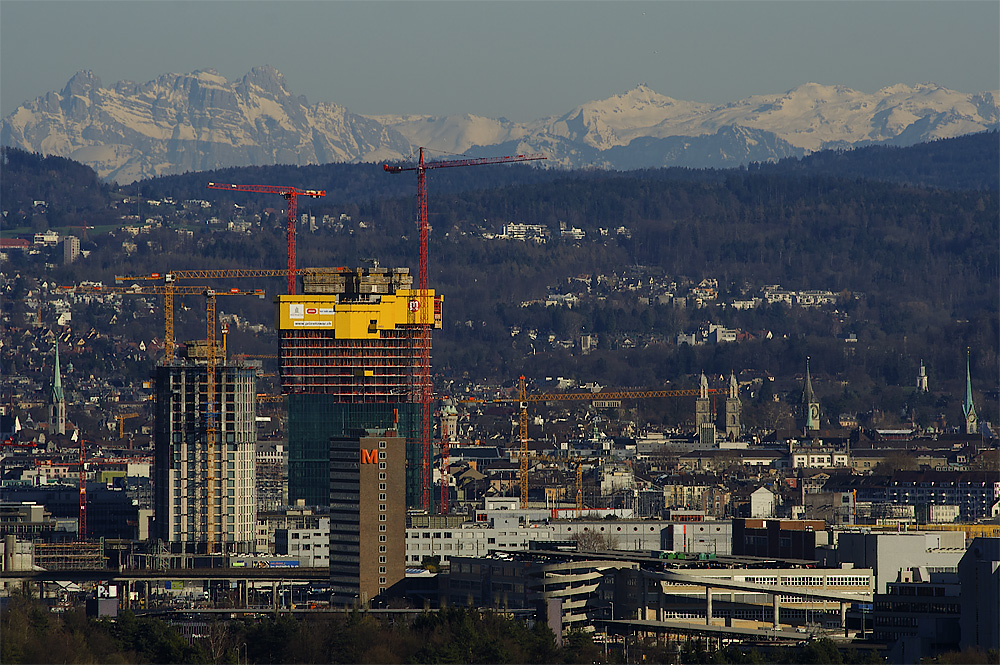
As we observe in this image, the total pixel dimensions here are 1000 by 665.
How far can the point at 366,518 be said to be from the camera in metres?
103

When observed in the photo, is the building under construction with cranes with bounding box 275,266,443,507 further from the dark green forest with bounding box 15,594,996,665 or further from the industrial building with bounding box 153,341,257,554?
the dark green forest with bounding box 15,594,996,665

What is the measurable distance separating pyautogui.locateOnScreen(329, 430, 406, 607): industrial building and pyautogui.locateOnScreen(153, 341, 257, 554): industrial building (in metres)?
22.6

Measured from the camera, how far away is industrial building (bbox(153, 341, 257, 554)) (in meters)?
130

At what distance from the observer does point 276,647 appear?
78000 mm

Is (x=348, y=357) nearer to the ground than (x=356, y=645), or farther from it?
farther from it

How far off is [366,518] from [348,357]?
49788 millimetres

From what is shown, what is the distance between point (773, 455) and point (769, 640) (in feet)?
373

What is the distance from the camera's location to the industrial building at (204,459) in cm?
12962

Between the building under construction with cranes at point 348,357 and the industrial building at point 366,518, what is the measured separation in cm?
3922

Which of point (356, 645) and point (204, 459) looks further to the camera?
point (204, 459)

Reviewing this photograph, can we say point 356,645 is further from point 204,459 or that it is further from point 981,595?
point 204,459

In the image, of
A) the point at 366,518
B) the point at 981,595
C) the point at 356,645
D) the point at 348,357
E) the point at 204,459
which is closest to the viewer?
the point at 981,595

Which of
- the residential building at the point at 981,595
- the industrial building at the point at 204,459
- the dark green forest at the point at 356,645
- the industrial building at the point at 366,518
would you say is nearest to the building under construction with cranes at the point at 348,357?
the industrial building at the point at 204,459

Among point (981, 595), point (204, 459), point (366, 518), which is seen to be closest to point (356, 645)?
point (981, 595)
